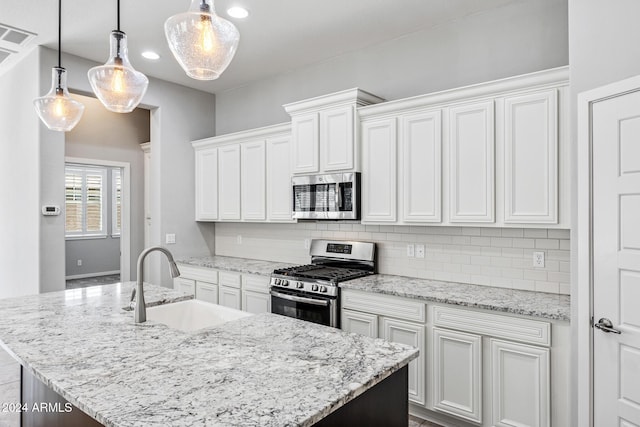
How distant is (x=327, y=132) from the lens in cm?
363

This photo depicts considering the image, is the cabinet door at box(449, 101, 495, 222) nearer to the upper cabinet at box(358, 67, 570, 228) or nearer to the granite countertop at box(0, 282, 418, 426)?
the upper cabinet at box(358, 67, 570, 228)

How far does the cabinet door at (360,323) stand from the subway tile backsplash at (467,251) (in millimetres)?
655

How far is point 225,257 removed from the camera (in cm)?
510

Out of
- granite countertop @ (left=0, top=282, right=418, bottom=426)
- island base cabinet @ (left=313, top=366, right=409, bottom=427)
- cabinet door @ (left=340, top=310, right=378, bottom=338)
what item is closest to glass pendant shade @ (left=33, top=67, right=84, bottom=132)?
granite countertop @ (left=0, top=282, right=418, bottom=426)

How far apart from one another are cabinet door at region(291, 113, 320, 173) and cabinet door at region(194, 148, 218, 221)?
1408mm

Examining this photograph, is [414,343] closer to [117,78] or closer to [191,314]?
[191,314]

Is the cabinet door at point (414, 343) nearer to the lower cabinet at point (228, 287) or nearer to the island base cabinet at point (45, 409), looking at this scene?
the lower cabinet at point (228, 287)

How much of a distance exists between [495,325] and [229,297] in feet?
8.74

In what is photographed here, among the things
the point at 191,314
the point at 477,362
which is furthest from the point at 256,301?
the point at 477,362

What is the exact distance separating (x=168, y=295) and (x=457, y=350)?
1.93 m

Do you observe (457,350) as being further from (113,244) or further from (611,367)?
(113,244)

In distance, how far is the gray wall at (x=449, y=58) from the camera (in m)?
2.90

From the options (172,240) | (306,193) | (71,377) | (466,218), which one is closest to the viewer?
(71,377)

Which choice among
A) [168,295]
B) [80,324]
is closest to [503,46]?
[168,295]
